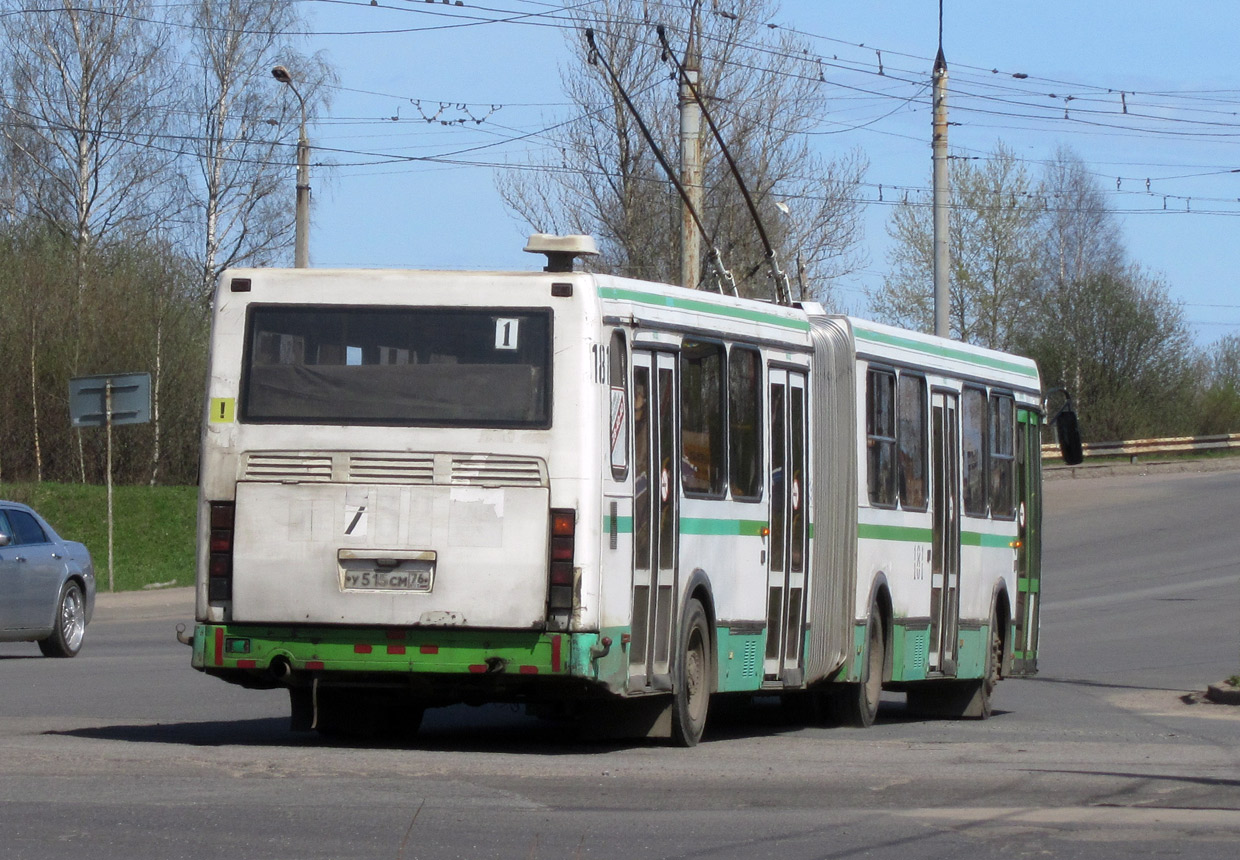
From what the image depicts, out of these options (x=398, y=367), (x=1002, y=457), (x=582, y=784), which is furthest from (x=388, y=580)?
(x=1002, y=457)

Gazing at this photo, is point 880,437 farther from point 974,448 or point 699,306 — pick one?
point 699,306

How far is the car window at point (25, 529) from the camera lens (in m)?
20.0

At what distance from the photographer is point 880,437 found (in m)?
14.8

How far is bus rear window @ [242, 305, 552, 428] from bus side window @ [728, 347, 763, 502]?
202 centimetres

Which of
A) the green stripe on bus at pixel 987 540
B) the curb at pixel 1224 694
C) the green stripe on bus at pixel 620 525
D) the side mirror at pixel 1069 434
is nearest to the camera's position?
the green stripe on bus at pixel 620 525

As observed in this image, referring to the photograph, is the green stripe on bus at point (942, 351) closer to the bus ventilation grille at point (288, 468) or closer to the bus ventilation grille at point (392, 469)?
the bus ventilation grille at point (392, 469)

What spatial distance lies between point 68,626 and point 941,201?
648 inches

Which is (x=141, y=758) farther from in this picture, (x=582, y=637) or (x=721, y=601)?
→ (x=721, y=601)

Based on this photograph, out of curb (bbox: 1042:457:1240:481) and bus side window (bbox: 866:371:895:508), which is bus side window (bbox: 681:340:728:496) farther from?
curb (bbox: 1042:457:1240:481)

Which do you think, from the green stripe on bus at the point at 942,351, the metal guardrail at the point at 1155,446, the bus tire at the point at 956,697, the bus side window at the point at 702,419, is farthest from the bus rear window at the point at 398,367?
the metal guardrail at the point at 1155,446

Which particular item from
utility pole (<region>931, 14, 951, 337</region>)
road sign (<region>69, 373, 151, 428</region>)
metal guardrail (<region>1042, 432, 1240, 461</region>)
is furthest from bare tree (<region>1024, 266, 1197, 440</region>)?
road sign (<region>69, 373, 151, 428</region>)

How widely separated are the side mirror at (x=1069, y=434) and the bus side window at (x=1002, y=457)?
460 millimetres

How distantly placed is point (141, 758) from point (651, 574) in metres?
2.95

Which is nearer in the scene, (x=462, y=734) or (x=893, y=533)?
(x=462, y=734)
